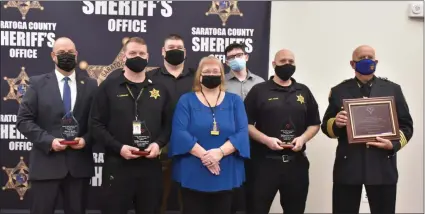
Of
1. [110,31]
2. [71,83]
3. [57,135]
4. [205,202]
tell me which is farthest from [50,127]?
[110,31]

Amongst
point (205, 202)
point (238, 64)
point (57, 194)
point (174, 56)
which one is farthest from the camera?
point (238, 64)

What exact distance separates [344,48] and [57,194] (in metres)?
2.97

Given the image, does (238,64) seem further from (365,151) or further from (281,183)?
(365,151)

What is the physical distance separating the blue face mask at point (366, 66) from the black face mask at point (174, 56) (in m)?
1.35

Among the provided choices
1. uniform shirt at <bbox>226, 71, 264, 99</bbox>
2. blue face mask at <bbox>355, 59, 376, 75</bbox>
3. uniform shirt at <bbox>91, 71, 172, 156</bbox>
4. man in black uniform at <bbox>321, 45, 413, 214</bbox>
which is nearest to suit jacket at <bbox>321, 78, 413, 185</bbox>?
man in black uniform at <bbox>321, 45, 413, 214</bbox>

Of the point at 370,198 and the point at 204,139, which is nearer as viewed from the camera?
the point at 204,139

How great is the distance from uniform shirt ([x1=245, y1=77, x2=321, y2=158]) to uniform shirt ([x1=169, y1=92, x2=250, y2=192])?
0.27m

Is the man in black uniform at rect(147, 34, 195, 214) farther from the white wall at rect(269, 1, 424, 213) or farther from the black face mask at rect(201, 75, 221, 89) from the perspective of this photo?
the white wall at rect(269, 1, 424, 213)

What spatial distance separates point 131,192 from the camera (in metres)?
2.82

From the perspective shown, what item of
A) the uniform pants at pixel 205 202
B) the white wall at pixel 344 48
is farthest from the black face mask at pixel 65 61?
the white wall at pixel 344 48

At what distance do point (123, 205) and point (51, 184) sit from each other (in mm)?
568

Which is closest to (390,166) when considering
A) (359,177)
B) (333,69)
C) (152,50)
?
(359,177)

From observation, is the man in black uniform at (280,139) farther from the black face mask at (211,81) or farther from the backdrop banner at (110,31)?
the backdrop banner at (110,31)

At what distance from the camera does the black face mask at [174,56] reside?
3.28m
